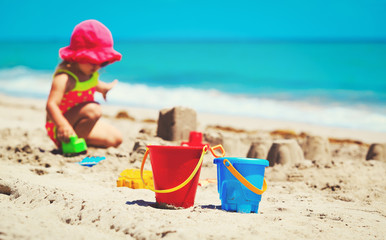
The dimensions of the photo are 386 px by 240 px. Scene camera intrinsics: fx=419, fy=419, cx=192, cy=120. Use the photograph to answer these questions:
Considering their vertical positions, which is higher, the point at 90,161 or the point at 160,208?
the point at 90,161

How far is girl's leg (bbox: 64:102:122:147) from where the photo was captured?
12.3ft

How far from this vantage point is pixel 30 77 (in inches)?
571

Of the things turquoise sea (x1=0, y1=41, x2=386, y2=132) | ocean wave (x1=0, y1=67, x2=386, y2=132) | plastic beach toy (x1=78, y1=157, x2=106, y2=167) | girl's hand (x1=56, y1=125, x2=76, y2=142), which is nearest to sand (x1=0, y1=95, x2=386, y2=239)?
plastic beach toy (x1=78, y1=157, x2=106, y2=167)

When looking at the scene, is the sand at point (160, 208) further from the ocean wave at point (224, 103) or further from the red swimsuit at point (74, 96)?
the ocean wave at point (224, 103)

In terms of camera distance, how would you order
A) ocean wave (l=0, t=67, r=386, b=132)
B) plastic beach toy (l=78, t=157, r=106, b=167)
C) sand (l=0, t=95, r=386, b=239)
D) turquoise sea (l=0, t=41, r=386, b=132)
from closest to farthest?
sand (l=0, t=95, r=386, b=239), plastic beach toy (l=78, t=157, r=106, b=167), ocean wave (l=0, t=67, r=386, b=132), turquoise sea (l=0, t=41, r=386, b=132)

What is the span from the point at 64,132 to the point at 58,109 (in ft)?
0.66

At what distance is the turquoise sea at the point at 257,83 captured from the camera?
8.99 metres

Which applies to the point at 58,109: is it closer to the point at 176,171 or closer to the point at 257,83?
the point at 176,171

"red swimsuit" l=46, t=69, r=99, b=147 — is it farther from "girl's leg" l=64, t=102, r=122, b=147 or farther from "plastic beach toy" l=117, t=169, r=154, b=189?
"plastic beach toy" l=117, t=169, r=154, b=189

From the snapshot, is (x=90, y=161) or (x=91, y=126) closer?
(x=90, y=161)

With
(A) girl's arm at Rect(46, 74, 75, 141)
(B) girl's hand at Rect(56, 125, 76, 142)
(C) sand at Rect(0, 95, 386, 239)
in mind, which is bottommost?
(C) sand at Rect(0, 95, 386, 239)

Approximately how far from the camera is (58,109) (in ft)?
11.3

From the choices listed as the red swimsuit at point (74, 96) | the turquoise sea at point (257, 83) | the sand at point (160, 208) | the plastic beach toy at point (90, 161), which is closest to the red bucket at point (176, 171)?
the sand at point (160, 208)

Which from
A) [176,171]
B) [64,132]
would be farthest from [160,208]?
[64,132]
